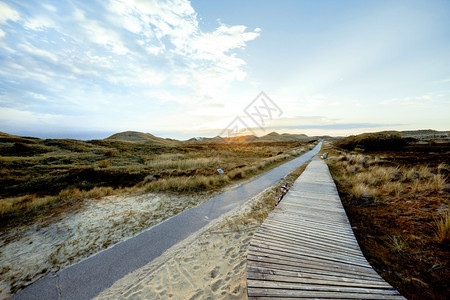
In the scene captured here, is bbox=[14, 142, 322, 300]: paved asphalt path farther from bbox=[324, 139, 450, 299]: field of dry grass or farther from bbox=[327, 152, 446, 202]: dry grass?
bbox=[327, 152, 446, 202]: dry grass

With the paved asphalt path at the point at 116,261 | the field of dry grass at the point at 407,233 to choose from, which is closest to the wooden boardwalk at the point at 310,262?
the field of dry grass at the point at 407,233

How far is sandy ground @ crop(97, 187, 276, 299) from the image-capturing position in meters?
3.59

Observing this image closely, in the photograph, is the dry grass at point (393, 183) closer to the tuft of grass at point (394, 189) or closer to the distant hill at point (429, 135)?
the tuft of grass at point (394, 189)

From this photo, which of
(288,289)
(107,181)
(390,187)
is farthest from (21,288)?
(390,187)

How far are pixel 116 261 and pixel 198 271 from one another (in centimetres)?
239

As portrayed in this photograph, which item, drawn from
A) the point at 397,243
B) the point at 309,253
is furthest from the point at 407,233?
the point at 309,253

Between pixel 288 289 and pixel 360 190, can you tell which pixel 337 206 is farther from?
pixel 288 289

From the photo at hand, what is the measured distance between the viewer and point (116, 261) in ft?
15.0

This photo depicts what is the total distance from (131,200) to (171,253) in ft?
18.5

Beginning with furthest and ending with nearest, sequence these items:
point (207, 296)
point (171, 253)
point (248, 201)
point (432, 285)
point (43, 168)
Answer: point (43, 168), point (248, 201), point (171, 253), point (207, 296), point (432, 285)

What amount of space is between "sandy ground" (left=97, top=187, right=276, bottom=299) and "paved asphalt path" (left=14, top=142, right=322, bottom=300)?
312 millimetres

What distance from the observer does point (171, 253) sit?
15.9 feet

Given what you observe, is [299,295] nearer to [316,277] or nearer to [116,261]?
[316,277]

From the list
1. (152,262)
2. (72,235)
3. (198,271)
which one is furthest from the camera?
(72,235)
